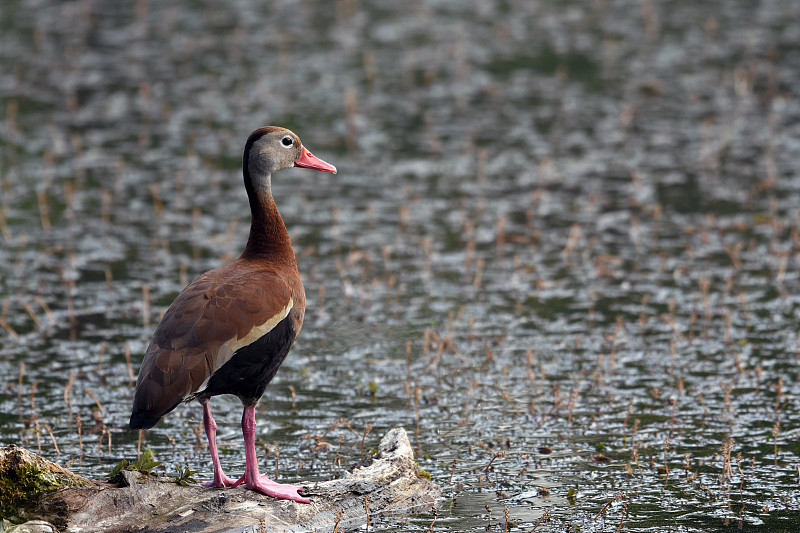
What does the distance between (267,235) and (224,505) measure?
192 cm

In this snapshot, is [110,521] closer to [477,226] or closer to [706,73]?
[477,226]

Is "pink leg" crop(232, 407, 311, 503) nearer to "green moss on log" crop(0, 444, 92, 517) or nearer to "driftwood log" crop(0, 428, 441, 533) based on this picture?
"driftwood log" crop(0, 428, 441, 533)

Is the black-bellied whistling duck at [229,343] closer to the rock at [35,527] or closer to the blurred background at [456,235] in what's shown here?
the rock at [35,527]

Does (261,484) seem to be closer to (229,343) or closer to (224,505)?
(224,505)

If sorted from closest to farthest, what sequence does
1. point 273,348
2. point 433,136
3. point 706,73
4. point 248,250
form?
point 273,348 < point 248,250 < point 433,136 < point 706,73

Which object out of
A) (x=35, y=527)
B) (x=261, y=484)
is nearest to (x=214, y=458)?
(x=261, y=484)

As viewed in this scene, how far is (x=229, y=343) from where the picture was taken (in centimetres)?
693

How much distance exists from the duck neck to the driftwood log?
5.02 ft

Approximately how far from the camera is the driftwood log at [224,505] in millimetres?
6473

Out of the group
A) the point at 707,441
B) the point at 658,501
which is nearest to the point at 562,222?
the point at 707,441

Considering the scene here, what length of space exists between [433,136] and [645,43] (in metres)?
5.93

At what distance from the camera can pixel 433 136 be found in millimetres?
16609

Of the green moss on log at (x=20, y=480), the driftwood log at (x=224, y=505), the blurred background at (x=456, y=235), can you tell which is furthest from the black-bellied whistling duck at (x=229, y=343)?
the blurred background at (x=456, y=235)

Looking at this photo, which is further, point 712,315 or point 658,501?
point 712,315
